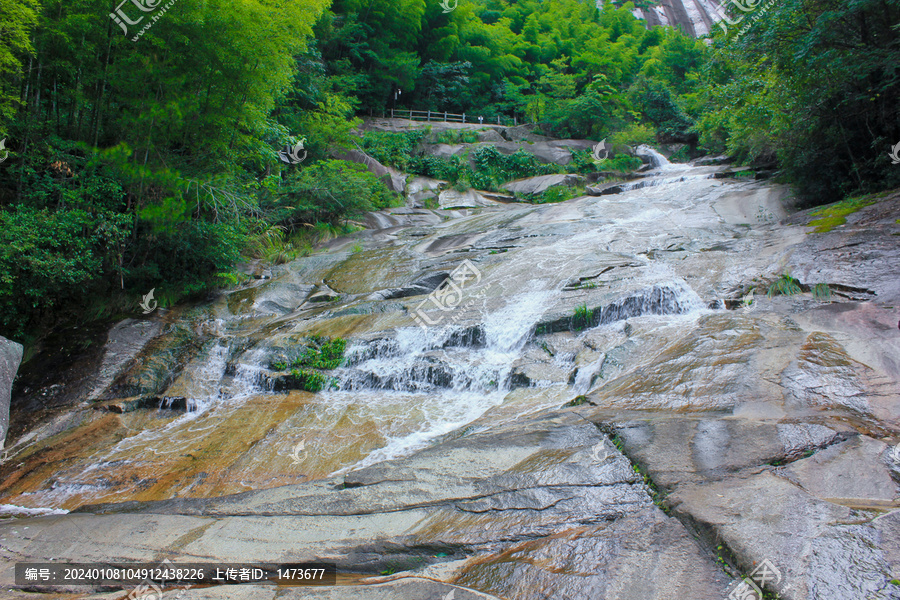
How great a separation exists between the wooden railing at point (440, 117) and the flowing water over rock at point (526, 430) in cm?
2326

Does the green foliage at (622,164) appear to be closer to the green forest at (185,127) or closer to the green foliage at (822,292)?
the green forest at (185,127)

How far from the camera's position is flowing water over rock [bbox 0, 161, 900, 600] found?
2.77 meters

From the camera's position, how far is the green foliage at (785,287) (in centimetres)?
774

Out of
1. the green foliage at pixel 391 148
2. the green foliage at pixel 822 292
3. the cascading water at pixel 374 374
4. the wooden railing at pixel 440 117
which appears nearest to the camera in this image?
the cascading water at pixel 374 374

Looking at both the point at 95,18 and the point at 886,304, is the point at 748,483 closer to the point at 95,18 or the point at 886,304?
the point at 886,304

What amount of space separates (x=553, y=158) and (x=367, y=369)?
920 inches

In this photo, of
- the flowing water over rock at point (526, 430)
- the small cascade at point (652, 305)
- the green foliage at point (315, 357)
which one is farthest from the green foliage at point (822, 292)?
the green foliage at point (315, 357)

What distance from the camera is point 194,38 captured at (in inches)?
339

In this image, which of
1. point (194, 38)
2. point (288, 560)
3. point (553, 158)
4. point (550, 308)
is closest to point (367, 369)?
point (550, 308)

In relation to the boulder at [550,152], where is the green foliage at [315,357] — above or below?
below

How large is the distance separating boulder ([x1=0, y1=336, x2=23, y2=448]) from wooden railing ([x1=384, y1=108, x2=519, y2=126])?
29.1 m

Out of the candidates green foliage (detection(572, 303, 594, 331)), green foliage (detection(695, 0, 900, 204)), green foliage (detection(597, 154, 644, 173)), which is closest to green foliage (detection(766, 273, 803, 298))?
green foliage (detection(572, 303, 594, 331))

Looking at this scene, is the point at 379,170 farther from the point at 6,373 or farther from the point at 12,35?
the point at 6,373

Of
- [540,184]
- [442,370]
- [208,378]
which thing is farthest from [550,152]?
[208,378]
